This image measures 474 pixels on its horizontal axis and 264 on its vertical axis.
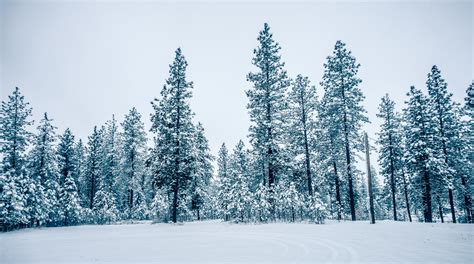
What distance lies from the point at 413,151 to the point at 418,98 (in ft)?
19.8

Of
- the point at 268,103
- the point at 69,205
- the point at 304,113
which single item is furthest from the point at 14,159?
the point at 304,113

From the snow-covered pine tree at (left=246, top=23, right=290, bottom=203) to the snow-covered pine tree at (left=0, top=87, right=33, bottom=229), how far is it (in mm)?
22520

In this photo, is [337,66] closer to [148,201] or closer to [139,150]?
[139,150]

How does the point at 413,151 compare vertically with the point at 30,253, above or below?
above

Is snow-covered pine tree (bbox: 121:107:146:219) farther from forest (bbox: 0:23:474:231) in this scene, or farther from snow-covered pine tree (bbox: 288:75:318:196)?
snow-covered pine tree (bbox: 288:75:318:196)

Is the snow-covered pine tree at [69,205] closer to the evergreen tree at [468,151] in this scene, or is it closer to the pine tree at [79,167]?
the pine tree at [79,167]

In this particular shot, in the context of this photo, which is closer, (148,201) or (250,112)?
(250,112)

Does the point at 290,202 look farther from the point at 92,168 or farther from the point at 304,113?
the point at 92,168

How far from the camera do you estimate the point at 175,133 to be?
2802 centimetres

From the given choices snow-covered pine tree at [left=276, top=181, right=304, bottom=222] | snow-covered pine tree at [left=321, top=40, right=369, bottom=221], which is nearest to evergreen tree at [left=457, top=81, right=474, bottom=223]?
snow-covered pine tree at [left=321, top=40, right=369, bottom=221]

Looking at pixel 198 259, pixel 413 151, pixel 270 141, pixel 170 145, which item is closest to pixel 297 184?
pixel 270 141

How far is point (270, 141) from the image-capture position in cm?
2500

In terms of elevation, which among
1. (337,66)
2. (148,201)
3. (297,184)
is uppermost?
(337,66)

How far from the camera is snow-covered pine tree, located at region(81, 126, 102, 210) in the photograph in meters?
40.5
